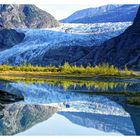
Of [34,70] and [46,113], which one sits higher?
[46,113]

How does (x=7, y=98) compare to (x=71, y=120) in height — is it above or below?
below

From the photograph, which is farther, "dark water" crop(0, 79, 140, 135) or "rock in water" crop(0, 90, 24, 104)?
"rock in water" crop(0, 90, 24, 104)

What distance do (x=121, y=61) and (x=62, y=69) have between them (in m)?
69.4

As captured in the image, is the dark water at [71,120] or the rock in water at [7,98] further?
the rock in water at [7,98]

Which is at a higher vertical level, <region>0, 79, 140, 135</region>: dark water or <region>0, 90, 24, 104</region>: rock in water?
<region>0, 79, 140, 135</region>: dark water

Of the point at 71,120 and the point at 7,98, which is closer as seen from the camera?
the point at 71,120

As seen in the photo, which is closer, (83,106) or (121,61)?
(83,106)

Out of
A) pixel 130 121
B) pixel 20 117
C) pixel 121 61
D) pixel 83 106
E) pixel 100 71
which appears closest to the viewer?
pixel 130 121

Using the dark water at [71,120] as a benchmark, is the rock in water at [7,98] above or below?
below

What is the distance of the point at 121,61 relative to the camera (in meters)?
194
